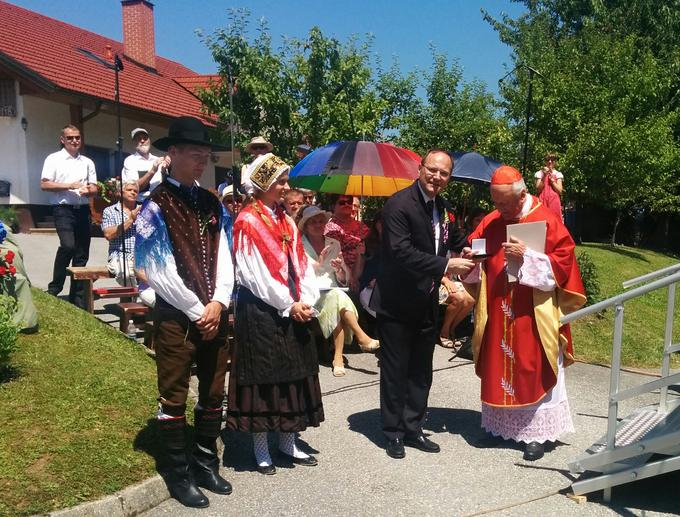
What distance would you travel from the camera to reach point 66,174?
7758 millimetres

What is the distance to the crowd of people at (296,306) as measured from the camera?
3854 mm

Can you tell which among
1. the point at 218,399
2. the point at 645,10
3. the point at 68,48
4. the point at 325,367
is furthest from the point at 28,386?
the point at 645,10

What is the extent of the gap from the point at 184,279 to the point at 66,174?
Result: 468 cm

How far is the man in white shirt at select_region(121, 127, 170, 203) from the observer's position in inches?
321

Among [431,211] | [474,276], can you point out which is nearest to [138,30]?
[431,211]

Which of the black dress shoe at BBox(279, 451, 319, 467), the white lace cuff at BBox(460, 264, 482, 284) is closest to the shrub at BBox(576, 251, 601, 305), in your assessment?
the white lace cuff at BBox(460, 264, 482, 284)

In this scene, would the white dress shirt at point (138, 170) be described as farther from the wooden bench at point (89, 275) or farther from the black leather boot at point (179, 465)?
the black leather boot at point (179, 465)

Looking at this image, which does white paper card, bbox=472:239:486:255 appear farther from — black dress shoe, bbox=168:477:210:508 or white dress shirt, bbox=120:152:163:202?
white dress shirt, bbox=120:152:163:202

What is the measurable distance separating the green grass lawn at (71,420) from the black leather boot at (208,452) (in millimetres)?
307

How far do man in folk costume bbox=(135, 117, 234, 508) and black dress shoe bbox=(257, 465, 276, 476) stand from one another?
0.53m

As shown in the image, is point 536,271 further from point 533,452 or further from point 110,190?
point 110,190

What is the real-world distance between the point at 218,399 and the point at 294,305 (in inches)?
29.1

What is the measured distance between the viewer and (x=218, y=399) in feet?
13.4

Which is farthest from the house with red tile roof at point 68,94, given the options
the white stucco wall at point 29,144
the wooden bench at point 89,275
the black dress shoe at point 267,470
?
the black dress shoe at point 267,470
